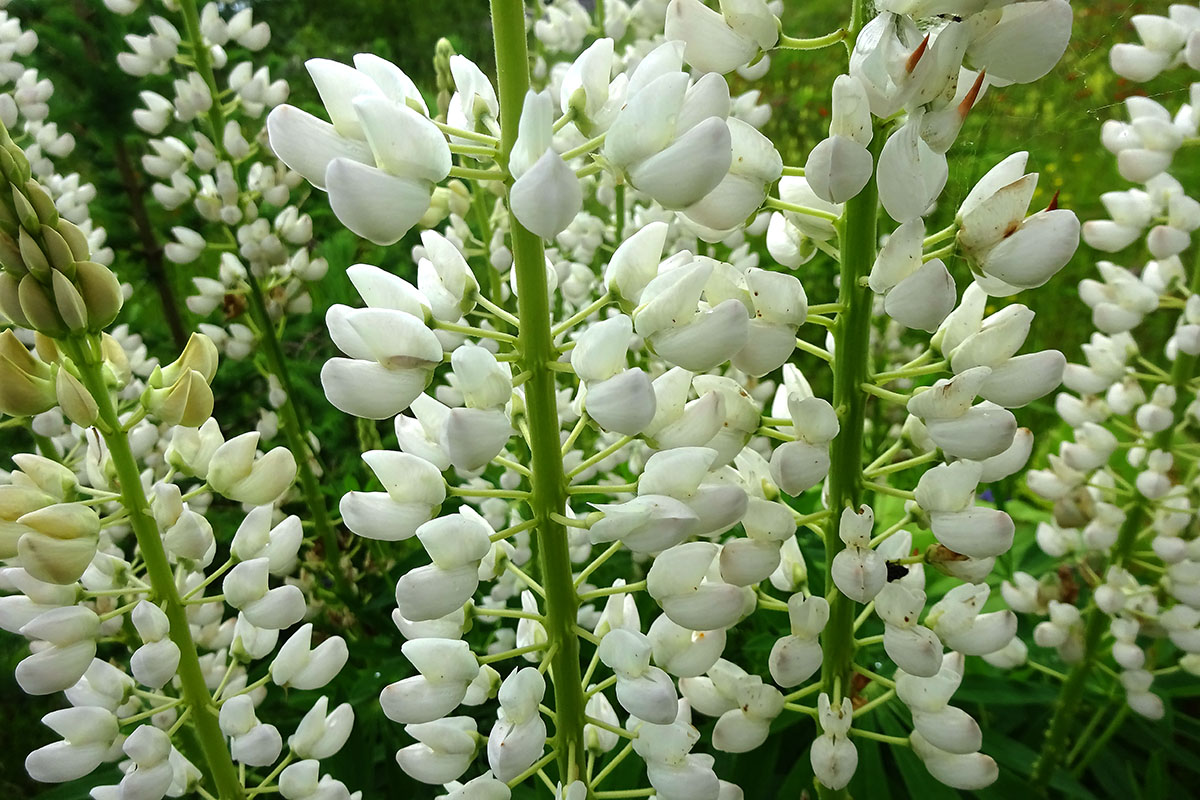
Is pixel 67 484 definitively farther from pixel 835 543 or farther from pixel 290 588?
pixel 835 543

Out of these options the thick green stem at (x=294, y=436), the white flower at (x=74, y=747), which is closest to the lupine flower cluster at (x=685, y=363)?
the white flower at (x=74, y=747)

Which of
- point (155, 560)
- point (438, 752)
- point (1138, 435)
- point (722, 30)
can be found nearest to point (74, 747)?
point (155, 560)

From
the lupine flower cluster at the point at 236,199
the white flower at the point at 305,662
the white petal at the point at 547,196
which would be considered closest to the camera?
the white petal at the point at 547,196

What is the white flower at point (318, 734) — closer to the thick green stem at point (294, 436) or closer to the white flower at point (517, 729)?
the white flower at point (517, 729)

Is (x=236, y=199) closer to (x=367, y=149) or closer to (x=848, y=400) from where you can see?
(x=367, y=149)

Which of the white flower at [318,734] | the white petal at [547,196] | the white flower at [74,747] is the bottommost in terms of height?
the white flower at [318,734]

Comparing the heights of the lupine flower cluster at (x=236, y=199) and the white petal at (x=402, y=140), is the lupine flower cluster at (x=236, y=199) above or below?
above

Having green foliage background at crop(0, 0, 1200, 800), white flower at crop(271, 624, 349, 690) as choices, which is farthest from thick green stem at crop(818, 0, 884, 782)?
white flower at crop(271, 624, 349, 690)
